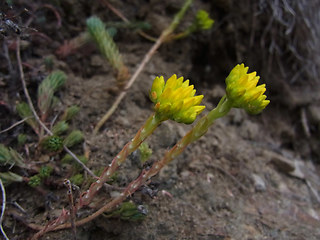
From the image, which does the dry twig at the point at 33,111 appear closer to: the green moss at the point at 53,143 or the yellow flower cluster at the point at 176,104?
the green moss at the point at 53,143

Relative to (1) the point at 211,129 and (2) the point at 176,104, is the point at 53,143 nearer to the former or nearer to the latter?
(2) the point at 176,104

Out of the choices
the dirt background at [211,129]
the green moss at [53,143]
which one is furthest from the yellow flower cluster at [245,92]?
the green moss at [53,143]

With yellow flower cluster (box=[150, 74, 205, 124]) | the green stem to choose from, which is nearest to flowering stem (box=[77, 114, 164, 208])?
yellow flower cluster (box=[150, 74, 205, 124])

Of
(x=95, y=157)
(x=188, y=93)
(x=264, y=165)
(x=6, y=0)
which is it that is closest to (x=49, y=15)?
(x=6, y=0)

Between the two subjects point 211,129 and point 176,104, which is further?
point 211,129

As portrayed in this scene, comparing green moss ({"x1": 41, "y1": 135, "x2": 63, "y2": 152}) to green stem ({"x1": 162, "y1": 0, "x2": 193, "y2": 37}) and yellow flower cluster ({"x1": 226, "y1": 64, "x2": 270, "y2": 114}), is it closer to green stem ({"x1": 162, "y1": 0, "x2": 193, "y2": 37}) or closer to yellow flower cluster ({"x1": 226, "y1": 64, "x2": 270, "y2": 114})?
yellow flower cluster ({"x1": 226, "y1": 64, "x2": 270, "y2": 114})

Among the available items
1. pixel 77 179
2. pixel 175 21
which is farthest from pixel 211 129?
pixel 77 179

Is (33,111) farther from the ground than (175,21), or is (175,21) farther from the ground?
(175,21)

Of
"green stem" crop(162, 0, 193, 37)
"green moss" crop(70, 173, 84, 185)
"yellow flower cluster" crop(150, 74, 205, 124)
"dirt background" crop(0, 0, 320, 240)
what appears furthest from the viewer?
"green stem" crop(162, 0, 193, 37)
